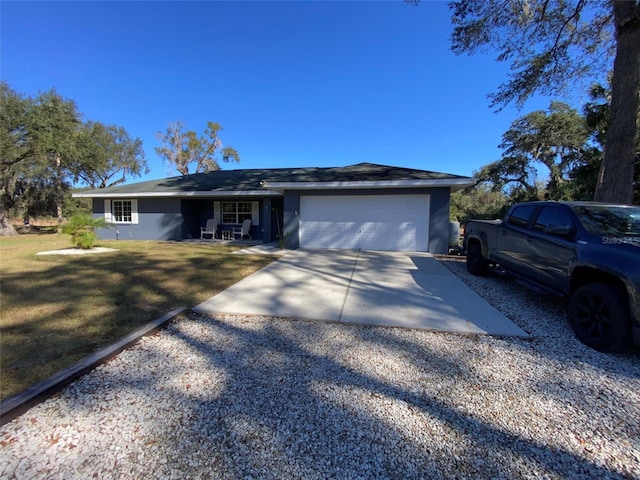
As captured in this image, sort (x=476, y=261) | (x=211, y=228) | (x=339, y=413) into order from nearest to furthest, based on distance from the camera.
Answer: (x=339, y=413), (x=476, y=261), (x=211, y=228)

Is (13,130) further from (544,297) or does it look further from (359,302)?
(544,297)

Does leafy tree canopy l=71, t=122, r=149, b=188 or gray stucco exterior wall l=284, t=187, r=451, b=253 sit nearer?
gray stucco exterior wall l=284, t=187, r=451, b=253

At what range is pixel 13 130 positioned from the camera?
57.1 ft

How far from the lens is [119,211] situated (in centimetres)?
1508

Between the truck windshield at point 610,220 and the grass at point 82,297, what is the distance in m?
5.76

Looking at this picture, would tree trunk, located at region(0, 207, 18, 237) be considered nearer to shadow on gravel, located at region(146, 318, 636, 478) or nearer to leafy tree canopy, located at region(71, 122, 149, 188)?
leafy tree canopy, located at region(71, 122, 149, 188)

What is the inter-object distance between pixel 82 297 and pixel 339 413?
4953mm

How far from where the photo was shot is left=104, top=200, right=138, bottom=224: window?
1484 cm

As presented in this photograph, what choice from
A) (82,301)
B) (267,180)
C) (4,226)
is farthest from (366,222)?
(4,226)

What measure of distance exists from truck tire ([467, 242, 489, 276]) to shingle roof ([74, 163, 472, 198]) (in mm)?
3306

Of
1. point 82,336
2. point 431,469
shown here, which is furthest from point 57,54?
point 431,469

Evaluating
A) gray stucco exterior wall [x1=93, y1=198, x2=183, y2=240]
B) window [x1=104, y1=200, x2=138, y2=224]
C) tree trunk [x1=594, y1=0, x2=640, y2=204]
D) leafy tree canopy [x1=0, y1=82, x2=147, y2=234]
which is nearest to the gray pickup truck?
tree trunk [x1=594, y1=0, x2=640, y2=204]

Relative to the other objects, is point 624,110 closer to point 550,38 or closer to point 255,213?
point 550,38

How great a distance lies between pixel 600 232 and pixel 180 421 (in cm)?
494
